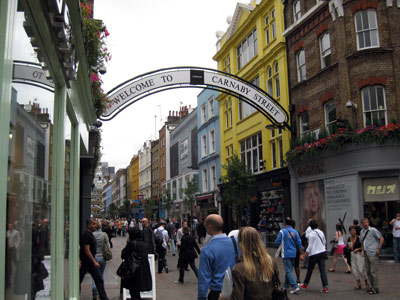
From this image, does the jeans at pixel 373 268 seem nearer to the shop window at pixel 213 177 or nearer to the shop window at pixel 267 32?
the shop window at pixel 267 32

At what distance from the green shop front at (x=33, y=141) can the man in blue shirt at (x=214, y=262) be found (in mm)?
1543

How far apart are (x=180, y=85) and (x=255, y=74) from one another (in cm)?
1290

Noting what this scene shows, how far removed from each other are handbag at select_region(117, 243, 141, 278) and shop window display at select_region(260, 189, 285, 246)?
57.4 ft

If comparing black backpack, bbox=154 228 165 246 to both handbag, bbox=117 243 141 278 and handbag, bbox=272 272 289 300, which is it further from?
handbag, bbox=272 272 289 300

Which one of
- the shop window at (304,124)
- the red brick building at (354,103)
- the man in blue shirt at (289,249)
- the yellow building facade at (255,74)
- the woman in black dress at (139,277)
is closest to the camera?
the woman in black dress at (139,277)

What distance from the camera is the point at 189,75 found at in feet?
55.2

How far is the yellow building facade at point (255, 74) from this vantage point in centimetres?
2522

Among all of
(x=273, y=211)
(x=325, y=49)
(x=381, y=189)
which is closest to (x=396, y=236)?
(x=381, y=189)

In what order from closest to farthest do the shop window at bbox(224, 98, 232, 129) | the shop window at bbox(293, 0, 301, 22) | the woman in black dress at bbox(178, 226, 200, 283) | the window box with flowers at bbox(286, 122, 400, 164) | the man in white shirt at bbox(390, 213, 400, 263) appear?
1. the woman in black dress at bbox(178, 226, 200, 283)
2. the man in white shirt at bbox(390, 213, 400, 263)
3. the window box with flowers at bbox(286, 122, 400, 164)
4. the shop window at bbox(293, 0, 301, 22)
5. the shop window at bbox(224, 98, 232, 129)

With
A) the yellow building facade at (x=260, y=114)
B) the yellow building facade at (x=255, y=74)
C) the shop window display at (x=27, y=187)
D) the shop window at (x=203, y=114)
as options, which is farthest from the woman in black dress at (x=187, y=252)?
the shop window at (x=203, y=114)

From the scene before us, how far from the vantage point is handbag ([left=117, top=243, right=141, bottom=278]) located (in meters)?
7.64

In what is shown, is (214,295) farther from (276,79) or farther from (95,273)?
(276,79)

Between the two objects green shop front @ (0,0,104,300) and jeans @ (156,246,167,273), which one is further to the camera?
jeans @ (156,246,167,273)

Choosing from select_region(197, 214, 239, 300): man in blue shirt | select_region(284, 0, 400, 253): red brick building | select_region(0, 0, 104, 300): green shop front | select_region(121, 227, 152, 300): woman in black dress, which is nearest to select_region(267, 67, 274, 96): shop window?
select_region(284, 0, 400, 253): red brick building
